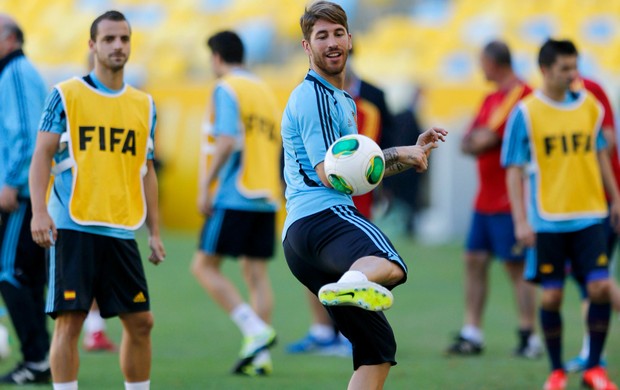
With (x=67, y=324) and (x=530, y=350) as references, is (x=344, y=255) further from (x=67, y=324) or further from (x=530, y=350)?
(x=530, y=350)

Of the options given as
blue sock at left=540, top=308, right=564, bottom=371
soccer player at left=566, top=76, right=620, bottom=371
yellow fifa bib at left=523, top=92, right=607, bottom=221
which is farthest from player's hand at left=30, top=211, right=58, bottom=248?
soccer player at left=566, top=76, right=620, bottom=371

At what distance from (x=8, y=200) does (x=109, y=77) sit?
139 centimetres

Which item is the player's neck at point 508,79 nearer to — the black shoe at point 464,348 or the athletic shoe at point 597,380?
the black shoe at point 464,348

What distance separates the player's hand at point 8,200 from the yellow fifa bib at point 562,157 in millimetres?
3394

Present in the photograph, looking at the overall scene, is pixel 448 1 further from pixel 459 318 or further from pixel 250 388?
pixel 250 388

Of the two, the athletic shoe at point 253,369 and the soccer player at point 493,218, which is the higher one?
the soccer player at point 493,218

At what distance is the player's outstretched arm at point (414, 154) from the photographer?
15.6 feet

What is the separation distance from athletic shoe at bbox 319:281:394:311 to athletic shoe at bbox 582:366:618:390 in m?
3.22

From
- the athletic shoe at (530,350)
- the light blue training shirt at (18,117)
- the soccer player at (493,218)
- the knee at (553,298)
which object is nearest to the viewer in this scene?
the light blue training shirt at (18,117)

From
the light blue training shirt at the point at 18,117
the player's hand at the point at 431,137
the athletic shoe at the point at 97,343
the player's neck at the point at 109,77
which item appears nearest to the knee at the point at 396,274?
the player's hand at the point at 431,137

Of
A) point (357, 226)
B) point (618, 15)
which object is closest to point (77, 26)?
point (618, 15)

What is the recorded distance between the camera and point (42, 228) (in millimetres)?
5520

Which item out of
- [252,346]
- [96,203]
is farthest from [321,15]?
[252,346]

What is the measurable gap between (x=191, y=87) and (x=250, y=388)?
1371 centimetres
